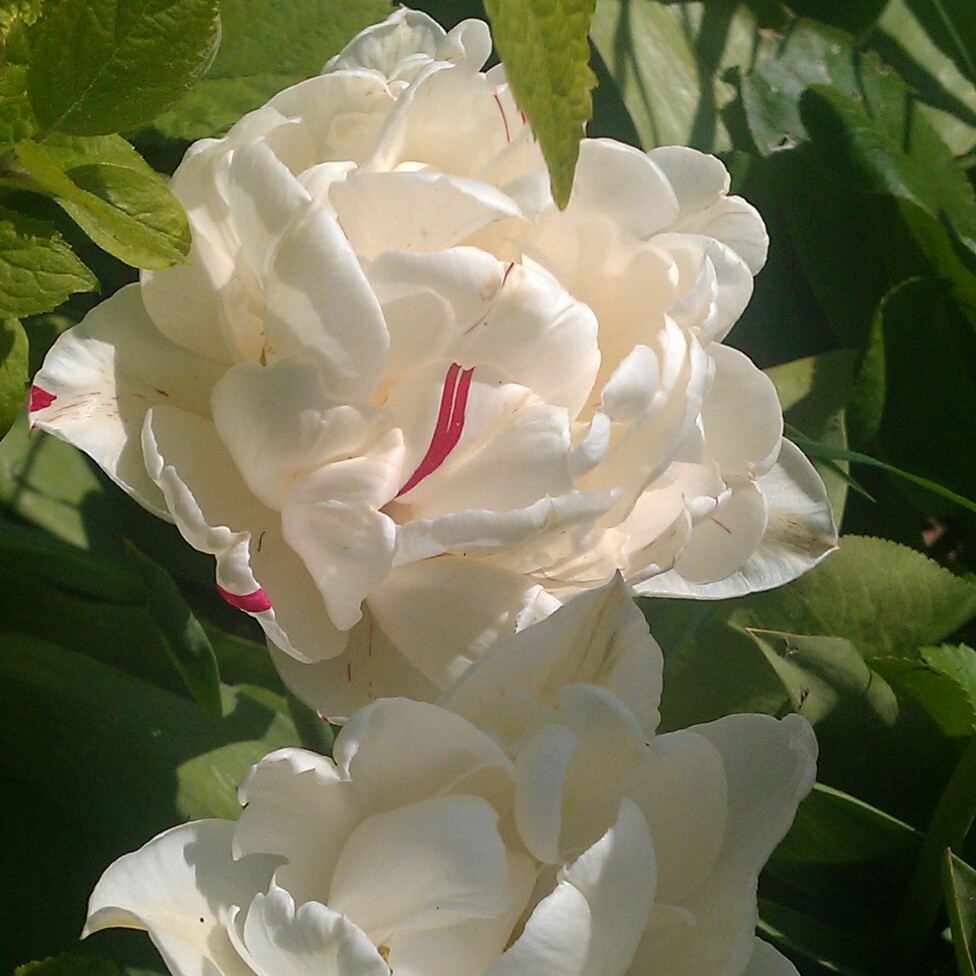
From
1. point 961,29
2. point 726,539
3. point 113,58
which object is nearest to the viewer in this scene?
point 113,58

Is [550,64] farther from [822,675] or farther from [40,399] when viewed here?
[822,675]

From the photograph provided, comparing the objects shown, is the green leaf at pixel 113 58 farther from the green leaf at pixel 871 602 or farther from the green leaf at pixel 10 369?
the green leaf at pixel 871 602

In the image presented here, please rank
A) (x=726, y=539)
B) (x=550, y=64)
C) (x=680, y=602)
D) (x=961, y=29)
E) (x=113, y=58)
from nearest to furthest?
(x=550, y=64) < (x=113, y=58) < (x=726, y=539) < (x=680, y=602) < (x=961, y=29)

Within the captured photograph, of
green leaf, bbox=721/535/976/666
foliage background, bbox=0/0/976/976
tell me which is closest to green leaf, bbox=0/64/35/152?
foliage background, bbox=0/0/976/976

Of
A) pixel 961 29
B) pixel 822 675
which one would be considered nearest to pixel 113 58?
pixel 822 675

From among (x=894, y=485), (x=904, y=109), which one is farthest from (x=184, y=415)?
(x=904, y=109)

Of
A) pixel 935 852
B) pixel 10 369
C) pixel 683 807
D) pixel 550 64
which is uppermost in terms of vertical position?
pixel 550 64

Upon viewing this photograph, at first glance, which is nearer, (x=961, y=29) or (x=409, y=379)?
(x=409, y=379)
